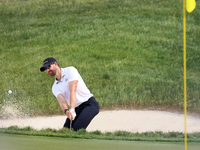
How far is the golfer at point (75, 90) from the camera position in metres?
4.61

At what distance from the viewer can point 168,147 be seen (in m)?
4.05

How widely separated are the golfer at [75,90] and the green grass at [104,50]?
385 centimetres

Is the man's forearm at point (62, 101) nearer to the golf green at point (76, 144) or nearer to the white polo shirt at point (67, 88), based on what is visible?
the white polo shirt at point (67, 88)

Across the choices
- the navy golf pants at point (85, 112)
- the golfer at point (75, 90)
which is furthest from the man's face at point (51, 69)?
the navy golf pants at point (85, 112)

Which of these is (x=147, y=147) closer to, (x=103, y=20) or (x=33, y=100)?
(x=33, y=100)

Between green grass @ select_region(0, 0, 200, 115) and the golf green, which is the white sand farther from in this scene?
the golf green

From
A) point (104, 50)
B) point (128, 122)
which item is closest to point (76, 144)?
point (128, 122)

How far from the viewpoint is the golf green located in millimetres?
3801

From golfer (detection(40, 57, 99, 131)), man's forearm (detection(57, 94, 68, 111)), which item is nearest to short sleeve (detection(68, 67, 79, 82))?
golfer (detection(40, 57, 99, 131))

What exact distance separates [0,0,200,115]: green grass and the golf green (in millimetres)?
4457

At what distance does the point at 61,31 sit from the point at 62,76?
26.1ft

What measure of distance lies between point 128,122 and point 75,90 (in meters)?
3.87

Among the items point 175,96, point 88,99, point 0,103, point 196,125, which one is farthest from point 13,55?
point 88,99

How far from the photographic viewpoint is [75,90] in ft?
14.9
